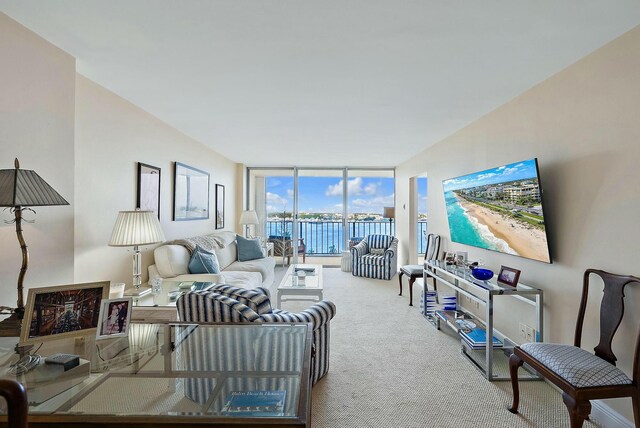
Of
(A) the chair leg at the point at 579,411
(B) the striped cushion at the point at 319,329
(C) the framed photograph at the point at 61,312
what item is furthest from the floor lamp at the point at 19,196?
(A) the chair leg at the point at 579,411

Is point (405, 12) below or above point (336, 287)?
above

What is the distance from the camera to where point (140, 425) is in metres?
0.88

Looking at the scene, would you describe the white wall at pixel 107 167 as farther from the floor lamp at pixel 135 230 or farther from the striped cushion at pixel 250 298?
the striped cushion at pixel 250 298

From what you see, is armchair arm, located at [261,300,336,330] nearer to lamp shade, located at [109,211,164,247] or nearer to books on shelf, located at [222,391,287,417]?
books on shelf, located at [222,391,287,417]

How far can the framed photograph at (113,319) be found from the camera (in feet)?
4.65

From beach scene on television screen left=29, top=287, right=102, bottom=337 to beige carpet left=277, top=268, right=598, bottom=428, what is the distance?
4.68ft

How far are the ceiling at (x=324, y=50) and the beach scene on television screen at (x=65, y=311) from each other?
1445 mm

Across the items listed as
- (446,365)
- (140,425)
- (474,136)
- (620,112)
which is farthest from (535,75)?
(140,425)

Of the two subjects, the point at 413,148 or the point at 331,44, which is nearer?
the point at 331,44

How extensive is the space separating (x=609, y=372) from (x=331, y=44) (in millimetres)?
2401

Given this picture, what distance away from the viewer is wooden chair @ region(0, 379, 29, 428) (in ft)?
1.69

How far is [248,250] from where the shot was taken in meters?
5.20

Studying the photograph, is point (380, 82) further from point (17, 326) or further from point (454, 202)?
point (17, 326)

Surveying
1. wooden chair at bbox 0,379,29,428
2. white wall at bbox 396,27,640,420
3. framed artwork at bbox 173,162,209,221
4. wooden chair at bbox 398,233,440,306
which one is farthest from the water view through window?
wooden chair at bbox 0,379,29,428
